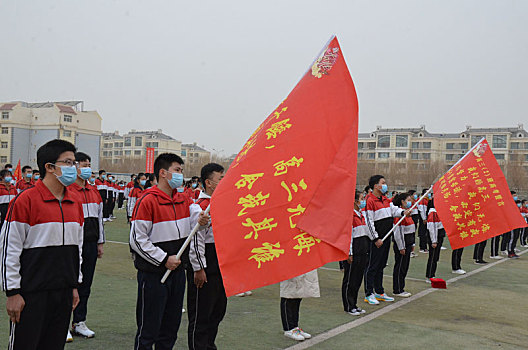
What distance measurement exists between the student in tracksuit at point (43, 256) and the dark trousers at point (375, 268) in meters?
5.79

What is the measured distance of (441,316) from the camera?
25.9 feet

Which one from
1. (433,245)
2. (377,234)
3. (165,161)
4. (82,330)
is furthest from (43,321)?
(433,245)

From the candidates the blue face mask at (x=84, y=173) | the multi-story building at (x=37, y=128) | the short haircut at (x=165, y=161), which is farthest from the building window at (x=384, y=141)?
the short haircut at (x=165, y=161)

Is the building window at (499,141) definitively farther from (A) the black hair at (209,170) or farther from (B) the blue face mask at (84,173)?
(B) the blue face mask at (84,173)

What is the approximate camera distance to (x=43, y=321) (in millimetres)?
3650

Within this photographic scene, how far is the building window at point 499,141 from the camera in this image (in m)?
79.7

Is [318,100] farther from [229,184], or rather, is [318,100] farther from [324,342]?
[324,342]

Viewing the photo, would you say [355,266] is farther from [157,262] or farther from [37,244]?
[37,244]

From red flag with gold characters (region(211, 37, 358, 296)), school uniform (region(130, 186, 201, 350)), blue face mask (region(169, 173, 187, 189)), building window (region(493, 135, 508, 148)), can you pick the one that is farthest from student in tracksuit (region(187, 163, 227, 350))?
building window (region(493, 135, 508, 148))

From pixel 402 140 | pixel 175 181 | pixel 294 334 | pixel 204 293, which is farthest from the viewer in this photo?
pixel 402 140

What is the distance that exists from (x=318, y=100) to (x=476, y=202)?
213 inches

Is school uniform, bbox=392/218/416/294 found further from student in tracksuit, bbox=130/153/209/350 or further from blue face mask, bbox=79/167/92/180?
blue face mask, bbox=79/167/92/180

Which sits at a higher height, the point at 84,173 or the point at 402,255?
the point at 84,173

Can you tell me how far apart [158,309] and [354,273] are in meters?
4.16
